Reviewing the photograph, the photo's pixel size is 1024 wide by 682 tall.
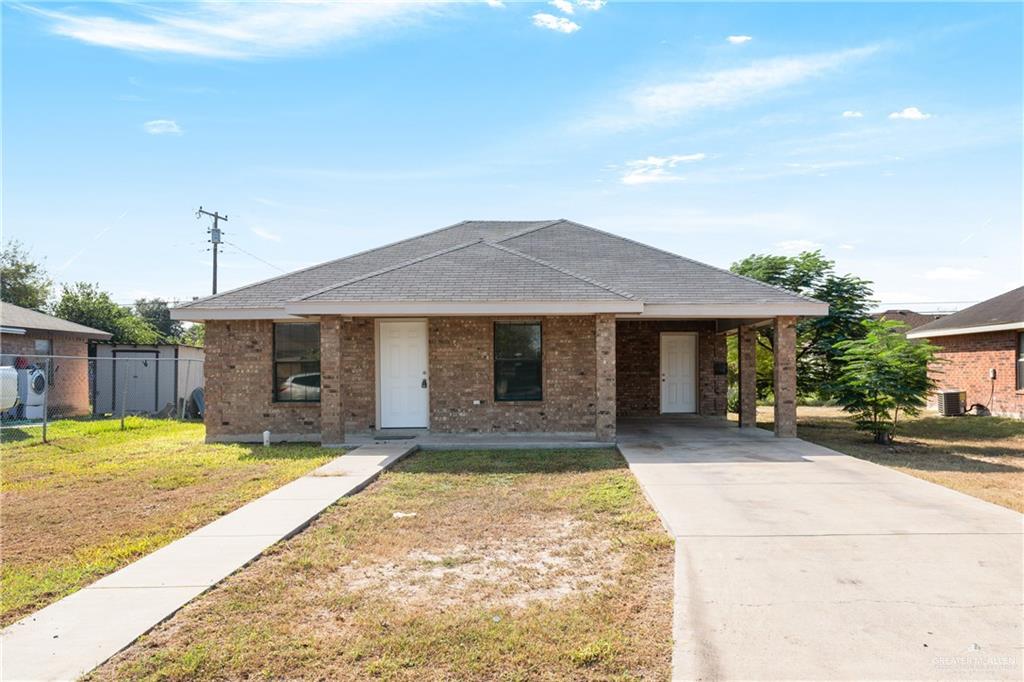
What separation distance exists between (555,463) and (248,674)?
7037mm

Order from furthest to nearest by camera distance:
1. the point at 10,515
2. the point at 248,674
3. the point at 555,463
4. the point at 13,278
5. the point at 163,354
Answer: the point at 13,278
the point at 163,354
the point at 555,463
the point at 10,515
the point at 248,674

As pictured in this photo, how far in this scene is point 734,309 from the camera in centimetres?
1247

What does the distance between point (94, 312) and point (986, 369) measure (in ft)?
127

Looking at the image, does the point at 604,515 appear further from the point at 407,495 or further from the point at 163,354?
the point at 163,354

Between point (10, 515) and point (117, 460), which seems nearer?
point (10, 515)

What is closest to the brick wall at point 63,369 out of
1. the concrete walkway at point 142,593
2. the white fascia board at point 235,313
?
the white fascia board at point 235,313

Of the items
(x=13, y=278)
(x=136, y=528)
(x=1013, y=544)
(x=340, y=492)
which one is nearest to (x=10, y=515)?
(x=136, y=528)

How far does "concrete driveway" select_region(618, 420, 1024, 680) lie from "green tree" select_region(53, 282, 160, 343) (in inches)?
1307

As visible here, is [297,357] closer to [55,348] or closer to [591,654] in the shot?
[591,654]

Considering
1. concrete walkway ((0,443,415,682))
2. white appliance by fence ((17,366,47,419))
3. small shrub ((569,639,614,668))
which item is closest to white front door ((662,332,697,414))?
concrete walkway ((0,443,415,682))

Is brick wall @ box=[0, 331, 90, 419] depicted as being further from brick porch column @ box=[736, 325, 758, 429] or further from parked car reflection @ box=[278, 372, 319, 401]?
brick porch column @ box=[736, 325, 758, 429]

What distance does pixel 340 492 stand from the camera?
8203 mm

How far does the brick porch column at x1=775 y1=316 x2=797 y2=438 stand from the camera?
13.0m

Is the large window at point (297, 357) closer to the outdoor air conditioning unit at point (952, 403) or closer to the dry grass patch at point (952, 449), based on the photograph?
the dry grass patch at point (952, 449)
